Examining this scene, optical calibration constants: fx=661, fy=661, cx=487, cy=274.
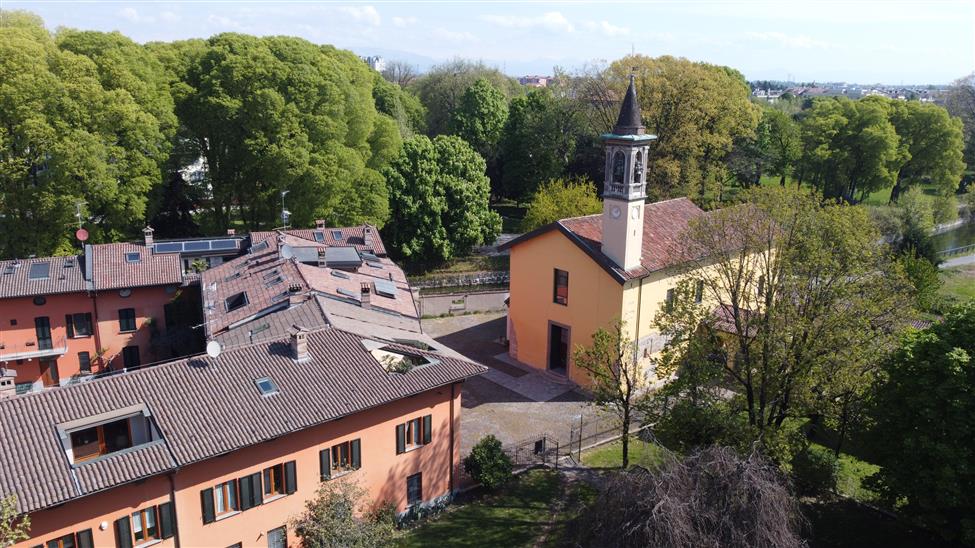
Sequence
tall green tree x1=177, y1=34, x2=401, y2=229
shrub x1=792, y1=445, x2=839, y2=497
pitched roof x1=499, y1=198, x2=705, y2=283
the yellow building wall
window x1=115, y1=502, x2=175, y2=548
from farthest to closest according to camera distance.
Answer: tall green tree x1=177, y1=34, x2=401, y2=229 → the yellow building wall → pitched roof x1=499, y1=198, x2=705, y2=283 → shrub x1=792, y1=445, x2=839, y2=497 → window x1=115, y1=502, x2=175, y2=548

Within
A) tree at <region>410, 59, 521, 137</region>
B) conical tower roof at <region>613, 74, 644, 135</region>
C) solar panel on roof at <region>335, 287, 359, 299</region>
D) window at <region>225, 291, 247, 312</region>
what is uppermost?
tree at <region>410, 59, 521, 137</region>

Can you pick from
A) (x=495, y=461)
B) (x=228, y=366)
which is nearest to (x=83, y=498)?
(x=228, y=366)

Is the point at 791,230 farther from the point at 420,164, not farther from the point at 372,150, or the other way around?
the point at 372,150

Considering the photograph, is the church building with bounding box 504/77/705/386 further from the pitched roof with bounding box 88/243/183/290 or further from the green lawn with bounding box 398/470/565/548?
the pitched roof with bounding box 88/243/183/290

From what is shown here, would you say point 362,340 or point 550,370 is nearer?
point 362,340

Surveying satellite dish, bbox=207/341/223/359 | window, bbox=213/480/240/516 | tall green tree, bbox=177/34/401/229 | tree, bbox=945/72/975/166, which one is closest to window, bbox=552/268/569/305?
satellite dish, bbox=207/341/223/359

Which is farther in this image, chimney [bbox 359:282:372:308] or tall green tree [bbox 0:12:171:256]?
tall green tree [bbox 0:12:171:256]

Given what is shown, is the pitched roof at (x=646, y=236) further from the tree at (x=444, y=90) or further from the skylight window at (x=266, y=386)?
the tree at (x=444, y=90)

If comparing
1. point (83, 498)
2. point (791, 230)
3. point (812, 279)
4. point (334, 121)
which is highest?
point (334, 121)

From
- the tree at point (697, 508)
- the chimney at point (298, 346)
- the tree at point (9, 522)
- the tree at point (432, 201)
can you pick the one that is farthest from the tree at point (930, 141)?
the tree at point (9, 522)
